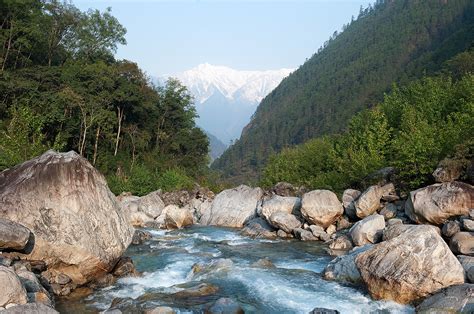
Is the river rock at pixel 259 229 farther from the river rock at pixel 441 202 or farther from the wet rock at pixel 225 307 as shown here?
the wet rock at pixel 225 307

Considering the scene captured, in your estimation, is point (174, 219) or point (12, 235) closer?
point (12, 235)

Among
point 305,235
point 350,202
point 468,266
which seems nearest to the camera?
point 468,266

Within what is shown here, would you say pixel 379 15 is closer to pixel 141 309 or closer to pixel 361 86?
pixel 361 86

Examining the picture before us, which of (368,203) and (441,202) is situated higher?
(441,202)

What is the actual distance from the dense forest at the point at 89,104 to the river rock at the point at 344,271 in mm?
23182

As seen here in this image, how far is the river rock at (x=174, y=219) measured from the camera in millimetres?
30797

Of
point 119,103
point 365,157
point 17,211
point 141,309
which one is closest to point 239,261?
point 141,309

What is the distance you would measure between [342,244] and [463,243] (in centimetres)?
624

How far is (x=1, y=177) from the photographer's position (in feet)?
52.4

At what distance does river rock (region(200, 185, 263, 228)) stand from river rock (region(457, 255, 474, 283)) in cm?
1749

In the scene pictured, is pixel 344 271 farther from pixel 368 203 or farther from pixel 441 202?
pixel 368 203

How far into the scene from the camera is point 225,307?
12828 mm

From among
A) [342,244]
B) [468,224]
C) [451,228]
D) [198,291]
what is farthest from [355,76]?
[198,291]

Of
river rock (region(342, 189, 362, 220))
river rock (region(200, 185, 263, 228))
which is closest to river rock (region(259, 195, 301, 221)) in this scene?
river rock (region(342, 189, 362, 220))
